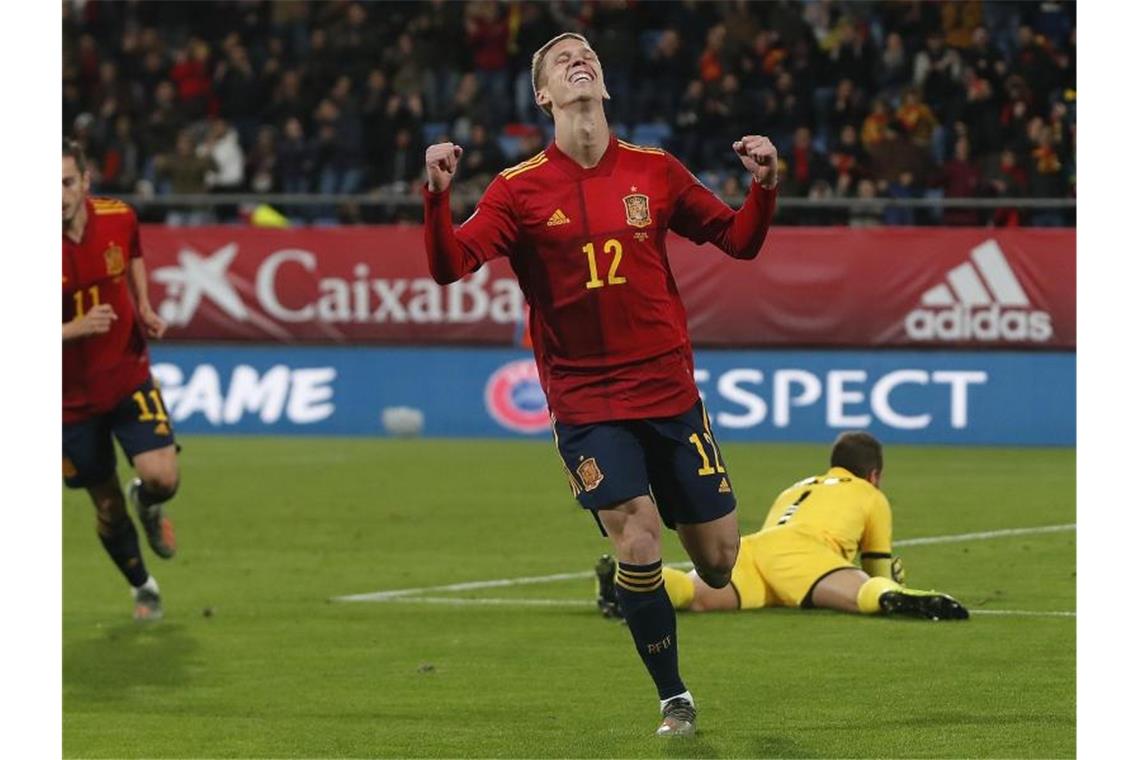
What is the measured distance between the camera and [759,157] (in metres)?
7.11

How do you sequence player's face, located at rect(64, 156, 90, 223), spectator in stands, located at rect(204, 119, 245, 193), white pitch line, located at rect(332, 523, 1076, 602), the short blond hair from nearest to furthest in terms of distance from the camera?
1. the short blond hair
2. player's face, located at rect(64, 156, 90, 223)
3. white pitch line, located at rect(332, 523, 1076, 602)
4. spectator in stands, located at rect(204, 119, 245, 193)

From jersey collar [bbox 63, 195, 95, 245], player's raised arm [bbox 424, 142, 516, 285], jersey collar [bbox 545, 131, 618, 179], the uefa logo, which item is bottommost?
the uefa logo

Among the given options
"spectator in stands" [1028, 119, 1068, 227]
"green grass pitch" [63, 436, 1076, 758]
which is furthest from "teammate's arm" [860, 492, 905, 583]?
"spectator in stands" [1028, 119, 1068, 227]

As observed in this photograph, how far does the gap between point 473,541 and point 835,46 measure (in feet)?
33.8

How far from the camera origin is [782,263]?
68.1ft

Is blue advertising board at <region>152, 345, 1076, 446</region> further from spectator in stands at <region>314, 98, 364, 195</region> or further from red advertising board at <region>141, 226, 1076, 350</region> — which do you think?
spectator in stands at <region>314, 98, 364, 195</region>

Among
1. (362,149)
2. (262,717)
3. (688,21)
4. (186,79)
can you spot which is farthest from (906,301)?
(262,717)

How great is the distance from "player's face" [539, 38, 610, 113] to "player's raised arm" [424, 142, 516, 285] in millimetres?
405

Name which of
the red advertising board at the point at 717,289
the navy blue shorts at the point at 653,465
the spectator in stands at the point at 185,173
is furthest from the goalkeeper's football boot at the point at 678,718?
the spectator in stands at the point at 185,173

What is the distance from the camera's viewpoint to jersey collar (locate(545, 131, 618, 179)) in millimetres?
7430

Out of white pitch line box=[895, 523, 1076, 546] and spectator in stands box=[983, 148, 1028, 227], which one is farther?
spectator in stands box=[983, 148, 1028, 227]

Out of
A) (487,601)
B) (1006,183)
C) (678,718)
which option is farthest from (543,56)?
(1006,183)

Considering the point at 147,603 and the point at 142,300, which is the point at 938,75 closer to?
the point at 142,300

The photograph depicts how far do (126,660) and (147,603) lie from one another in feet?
4.31
